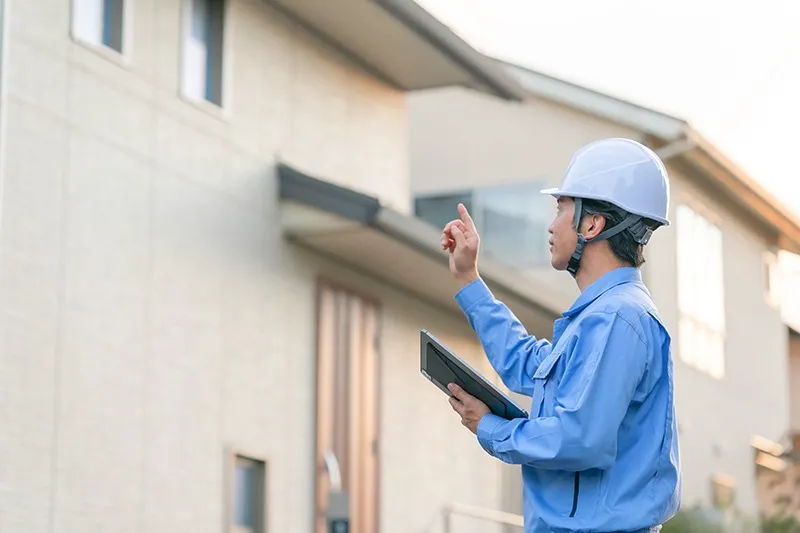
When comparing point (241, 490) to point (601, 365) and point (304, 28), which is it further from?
point (601, 365)

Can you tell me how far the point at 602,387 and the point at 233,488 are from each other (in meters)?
10.5

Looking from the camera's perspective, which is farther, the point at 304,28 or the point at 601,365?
the point at 304,28

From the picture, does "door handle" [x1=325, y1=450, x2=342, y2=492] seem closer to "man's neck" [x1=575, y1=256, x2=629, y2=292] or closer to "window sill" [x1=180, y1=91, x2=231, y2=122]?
"window sill" [x1=180, y1=91, x2=231, y2=122]

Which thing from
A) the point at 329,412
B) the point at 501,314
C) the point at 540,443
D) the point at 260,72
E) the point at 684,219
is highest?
the point at 684,219

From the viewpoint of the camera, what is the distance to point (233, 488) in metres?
14.7

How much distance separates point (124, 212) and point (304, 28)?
4.15 metres

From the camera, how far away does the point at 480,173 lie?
26.0 meters

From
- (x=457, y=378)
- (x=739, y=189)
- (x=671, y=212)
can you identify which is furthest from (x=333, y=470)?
(x=739, y=189)

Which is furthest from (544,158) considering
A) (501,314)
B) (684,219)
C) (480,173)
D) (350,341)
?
(501,314)

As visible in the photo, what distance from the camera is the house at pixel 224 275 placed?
1196cm

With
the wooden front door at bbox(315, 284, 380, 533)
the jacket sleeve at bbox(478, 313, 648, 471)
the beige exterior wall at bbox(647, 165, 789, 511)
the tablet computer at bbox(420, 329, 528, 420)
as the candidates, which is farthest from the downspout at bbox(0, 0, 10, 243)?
the beige exterior wall at bbox(647, 165, 789, 511)

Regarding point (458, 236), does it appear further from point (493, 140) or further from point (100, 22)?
point (493, 140)

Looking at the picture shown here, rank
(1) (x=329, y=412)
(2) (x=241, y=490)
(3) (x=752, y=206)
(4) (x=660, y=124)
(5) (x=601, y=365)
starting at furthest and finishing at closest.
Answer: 1. (3) (x=752, y=206)
2. (4) (x=660, y=124)
3. (1) (x=329, y=412)
4. (2) (x=241, y=490)
5. (5) (x=601, y=365)

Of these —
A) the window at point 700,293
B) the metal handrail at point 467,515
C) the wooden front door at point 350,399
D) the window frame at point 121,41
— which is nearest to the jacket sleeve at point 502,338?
the window frame at point 121,41
